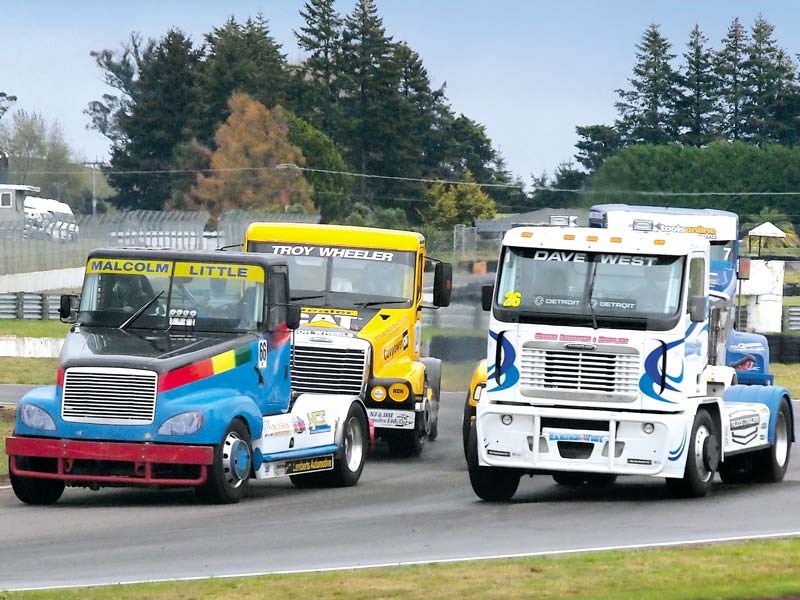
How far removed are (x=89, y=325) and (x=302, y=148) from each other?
90.0 metres

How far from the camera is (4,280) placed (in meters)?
52.9

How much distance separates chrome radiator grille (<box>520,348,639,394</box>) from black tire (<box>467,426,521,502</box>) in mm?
823

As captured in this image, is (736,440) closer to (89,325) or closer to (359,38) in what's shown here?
(89,325)

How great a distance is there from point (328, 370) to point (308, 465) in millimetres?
2935

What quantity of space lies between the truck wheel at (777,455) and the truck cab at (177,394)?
433cm

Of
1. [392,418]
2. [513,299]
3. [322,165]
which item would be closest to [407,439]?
[392,418]

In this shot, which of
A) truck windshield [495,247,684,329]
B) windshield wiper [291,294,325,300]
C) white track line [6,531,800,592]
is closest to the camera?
white track line [6,531,800,592]

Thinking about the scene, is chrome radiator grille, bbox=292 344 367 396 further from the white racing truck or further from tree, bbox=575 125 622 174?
tree, bbox=575 125 622 174

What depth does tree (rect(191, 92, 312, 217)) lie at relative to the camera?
101250 millimetres

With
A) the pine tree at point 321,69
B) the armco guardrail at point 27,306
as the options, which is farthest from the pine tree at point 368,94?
the armco guardrail at point 27,306

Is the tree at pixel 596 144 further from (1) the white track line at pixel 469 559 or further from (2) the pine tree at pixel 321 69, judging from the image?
(1) the white track line at pixel 469 559

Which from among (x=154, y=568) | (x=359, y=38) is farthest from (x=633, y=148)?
(x=154, y=568)

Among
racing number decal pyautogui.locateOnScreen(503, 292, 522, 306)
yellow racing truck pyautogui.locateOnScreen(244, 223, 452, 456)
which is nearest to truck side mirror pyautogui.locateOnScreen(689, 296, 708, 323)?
racing number decal pyautogui.locateOnScreen(503, 292, 522, 306)

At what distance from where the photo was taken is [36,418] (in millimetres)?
15195
